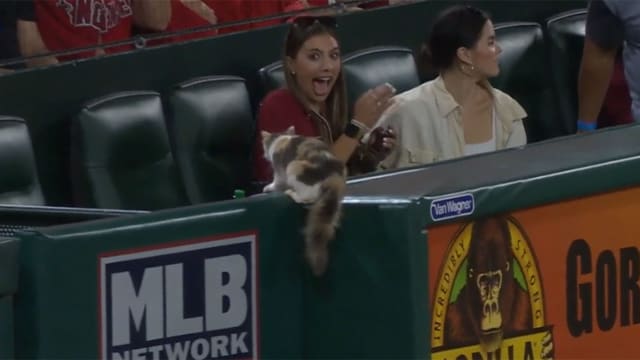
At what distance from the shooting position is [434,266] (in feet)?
15.0

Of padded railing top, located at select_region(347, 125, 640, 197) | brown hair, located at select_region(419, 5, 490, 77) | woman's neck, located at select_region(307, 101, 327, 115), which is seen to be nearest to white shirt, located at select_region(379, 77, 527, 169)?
brown hair, located at select_region(419, 5, 490, 77)

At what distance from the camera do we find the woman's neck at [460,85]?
6410 mm

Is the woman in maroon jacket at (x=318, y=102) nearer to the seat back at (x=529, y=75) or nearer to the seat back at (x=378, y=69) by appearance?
the seat back at (x=378, y=69)

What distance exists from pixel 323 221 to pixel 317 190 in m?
0.09

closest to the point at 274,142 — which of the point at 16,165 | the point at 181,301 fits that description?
the point at 181,301

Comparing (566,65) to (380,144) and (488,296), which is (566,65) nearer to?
(380,144)

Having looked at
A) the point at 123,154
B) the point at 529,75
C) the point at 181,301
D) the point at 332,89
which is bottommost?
the point at 181,301

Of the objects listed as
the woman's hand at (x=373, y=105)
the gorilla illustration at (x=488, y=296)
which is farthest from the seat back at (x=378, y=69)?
the gorilla illustration at (x=488, y=296)

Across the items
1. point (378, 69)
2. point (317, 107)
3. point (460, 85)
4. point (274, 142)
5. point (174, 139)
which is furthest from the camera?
point (378, 69)

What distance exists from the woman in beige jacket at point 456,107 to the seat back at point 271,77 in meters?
0.78

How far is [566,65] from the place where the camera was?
8.46 metres

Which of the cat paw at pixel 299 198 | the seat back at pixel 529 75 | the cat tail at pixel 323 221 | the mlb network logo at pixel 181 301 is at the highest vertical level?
the seat back at pixel 529 75

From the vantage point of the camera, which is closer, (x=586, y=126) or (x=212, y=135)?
(x=212, y=135)

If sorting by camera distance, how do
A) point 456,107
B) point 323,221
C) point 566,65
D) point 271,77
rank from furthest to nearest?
point 566,65 → point 271,77 → point 456,107 → point 323,221
